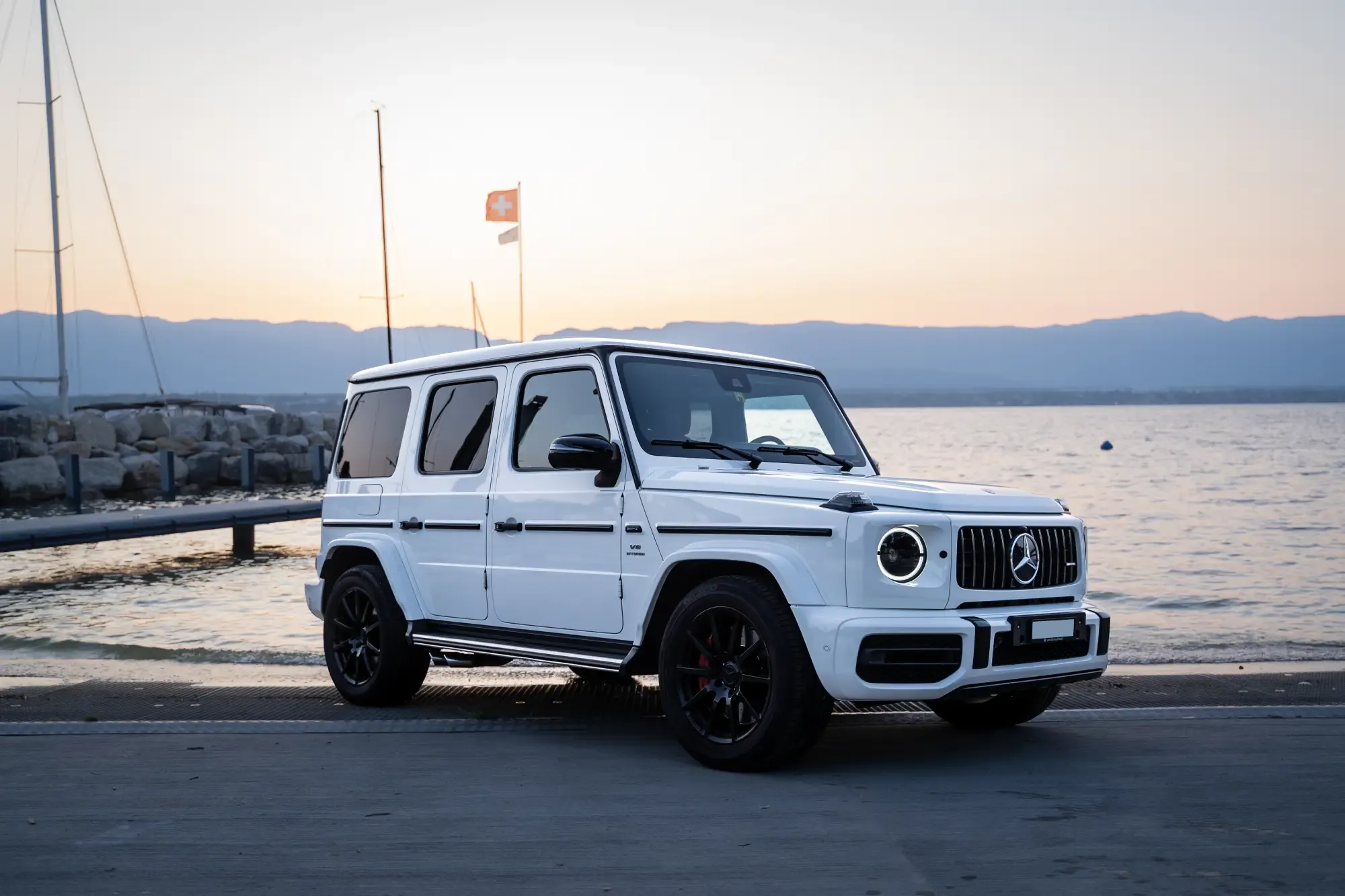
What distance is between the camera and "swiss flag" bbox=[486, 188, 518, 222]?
3438cm

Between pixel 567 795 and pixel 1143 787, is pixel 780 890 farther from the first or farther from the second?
pixel 1143 787

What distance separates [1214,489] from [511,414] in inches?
1564

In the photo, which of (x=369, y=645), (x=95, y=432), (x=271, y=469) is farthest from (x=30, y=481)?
(x=369, y=645)

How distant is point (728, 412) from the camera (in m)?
6.66

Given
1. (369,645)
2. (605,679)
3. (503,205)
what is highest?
(503,205)

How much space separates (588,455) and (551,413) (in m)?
0.83

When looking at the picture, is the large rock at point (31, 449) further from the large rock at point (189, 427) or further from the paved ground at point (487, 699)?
the paved ground at point (487, 699)

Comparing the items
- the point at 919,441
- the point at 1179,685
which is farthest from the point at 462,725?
the point at 919,441

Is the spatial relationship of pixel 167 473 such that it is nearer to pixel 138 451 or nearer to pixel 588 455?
pixel 138 451

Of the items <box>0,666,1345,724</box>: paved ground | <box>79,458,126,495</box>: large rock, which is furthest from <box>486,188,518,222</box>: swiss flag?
<box>0,666,1345,724</box>: paved ground

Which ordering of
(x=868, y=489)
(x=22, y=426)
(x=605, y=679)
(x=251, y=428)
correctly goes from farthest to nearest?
1. (x=251, y=428)
2. (x=22, y=426)
3. (x=605, y=679)
4. (x=868, y=489)

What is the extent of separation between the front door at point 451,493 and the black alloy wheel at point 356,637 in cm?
47

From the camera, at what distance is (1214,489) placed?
4188 centimetres

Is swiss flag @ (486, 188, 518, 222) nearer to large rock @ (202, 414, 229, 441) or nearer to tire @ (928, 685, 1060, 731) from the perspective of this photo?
large rock @ (202, 414, 229, 441)
